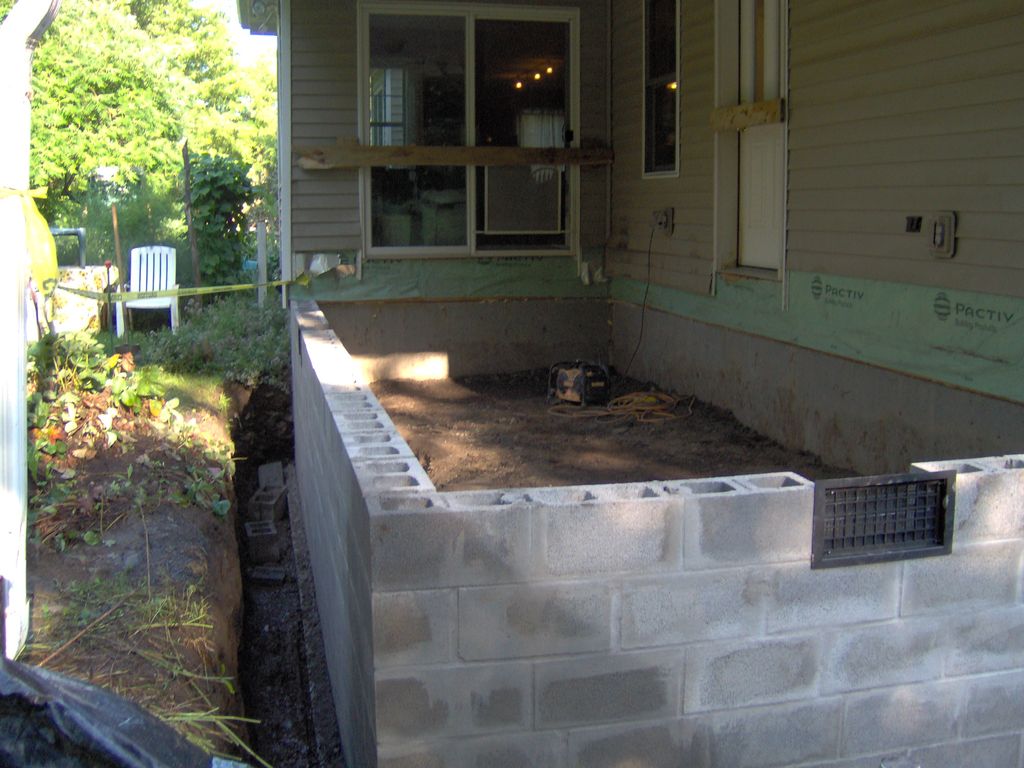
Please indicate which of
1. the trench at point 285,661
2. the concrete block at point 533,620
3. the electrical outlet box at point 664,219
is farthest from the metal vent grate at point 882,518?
the electrical outlet box at point 664,219

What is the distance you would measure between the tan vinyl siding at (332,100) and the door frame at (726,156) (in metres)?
2.33

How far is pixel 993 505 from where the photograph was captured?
3578mm

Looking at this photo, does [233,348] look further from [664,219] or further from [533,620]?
[533,620]

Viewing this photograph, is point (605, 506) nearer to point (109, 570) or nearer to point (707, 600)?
point (707, 600)

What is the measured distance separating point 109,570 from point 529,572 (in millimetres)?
2666

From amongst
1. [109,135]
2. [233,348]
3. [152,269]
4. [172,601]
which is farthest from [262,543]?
[109,135]

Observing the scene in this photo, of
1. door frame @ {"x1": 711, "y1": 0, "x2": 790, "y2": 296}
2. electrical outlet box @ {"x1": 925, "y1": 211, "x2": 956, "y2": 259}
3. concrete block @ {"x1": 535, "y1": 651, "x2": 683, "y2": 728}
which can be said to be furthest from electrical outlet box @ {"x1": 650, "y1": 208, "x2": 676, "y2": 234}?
concrete block @ {"x1": 535, "y1": 651, "x2": 683, "y2": 728}

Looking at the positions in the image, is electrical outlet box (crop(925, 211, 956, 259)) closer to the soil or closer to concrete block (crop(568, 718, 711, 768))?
concrete block (crop(568, 718, 711, 768))

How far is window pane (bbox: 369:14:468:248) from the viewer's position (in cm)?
1027

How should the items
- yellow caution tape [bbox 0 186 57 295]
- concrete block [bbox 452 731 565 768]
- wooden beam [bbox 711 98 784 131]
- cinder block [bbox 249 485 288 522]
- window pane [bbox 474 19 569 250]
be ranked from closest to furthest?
concrete block [bbox 452 731 565 768] → yellow caution tape [bbox 0 186 57 295] → wooden beam [bbox 711 98 784 131] → cinder block [bbox 249 485 288 522] → window pane [bbox 474 19 569 250]

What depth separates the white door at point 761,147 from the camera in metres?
7.84

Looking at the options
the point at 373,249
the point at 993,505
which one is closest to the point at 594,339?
the point at 373,249

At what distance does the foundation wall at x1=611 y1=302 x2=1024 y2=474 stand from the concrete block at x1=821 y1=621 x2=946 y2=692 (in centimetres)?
221

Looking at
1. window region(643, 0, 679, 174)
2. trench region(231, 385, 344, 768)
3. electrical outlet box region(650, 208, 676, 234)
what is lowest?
trench region(231, 385, 344, 768)
